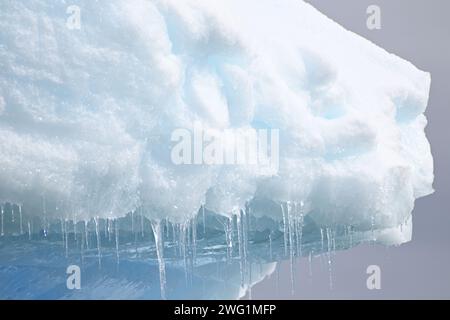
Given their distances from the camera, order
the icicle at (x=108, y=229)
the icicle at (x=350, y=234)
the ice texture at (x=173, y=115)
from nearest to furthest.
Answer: the ice texture at (x=173, y=115) < the icicle at (x=108, y=229) < the icicle at (x=350, y=234)

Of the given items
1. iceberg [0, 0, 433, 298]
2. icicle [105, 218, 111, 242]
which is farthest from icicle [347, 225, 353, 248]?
icicle [105, 218, 111, 242]

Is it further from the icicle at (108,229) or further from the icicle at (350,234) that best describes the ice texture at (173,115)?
the icicle at (108,229)

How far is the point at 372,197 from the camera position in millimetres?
5691

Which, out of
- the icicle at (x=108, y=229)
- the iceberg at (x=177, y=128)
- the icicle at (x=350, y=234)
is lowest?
the icicle at (x=350, y=234)

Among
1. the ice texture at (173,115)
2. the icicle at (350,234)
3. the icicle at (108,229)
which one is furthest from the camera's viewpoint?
the icicle at (350,234)

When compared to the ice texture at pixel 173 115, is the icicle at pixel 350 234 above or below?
below

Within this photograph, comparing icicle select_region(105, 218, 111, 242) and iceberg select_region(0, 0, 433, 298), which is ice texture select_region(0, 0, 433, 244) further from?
icicle select_region(105, 218, 111, 242)

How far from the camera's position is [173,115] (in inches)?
197

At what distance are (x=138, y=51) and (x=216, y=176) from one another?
3.09 feet

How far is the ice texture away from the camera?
4.67 metres

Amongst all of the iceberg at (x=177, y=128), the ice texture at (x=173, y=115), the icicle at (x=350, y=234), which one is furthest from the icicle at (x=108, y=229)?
the icicle at (x=350, y=234)

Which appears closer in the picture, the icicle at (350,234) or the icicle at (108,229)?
the icicle at (108,229)

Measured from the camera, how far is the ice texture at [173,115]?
4672 mm
